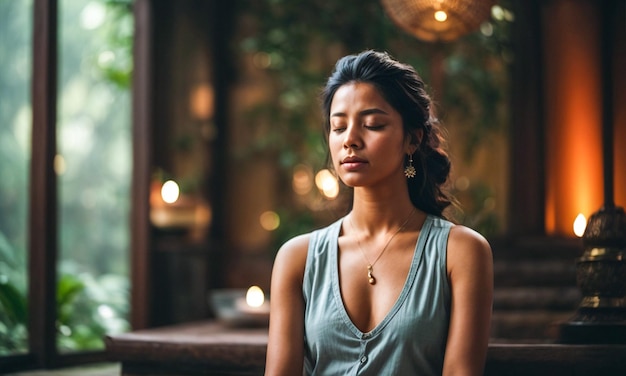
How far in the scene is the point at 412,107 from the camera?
2.20 m

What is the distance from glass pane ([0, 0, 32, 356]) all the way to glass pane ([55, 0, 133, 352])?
32cm

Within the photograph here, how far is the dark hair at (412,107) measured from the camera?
85.4 inches

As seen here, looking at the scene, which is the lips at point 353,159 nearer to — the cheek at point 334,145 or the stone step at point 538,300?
the cheek at point 334,145

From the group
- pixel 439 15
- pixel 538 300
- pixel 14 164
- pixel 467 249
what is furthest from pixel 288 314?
pixel 538 300

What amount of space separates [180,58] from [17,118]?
80.0 inches

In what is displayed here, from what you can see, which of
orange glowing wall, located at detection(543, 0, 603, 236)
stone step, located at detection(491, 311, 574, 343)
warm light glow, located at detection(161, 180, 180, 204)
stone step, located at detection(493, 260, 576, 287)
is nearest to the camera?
stone step, located at detection(491, 311, 574, 343)

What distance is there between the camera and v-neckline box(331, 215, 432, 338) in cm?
208

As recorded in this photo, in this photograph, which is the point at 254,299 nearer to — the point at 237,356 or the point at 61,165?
the point at 237,356

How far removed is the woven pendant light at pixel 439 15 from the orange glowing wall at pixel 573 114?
1.90 meters

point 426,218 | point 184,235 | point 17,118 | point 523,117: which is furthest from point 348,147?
point 523,117

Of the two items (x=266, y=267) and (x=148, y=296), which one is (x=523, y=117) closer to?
(x=266, y=267)

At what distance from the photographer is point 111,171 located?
179 inches

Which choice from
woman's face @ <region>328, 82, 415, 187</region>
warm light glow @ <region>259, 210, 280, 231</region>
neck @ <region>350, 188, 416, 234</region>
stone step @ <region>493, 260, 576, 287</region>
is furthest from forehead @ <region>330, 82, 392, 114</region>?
warm light glow @ <region>259, 210, 280, 231</region>

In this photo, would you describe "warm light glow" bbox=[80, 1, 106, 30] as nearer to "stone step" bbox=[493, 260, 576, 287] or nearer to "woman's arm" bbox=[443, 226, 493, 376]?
"stone step" bbox=[493, 260, 576, 287]
